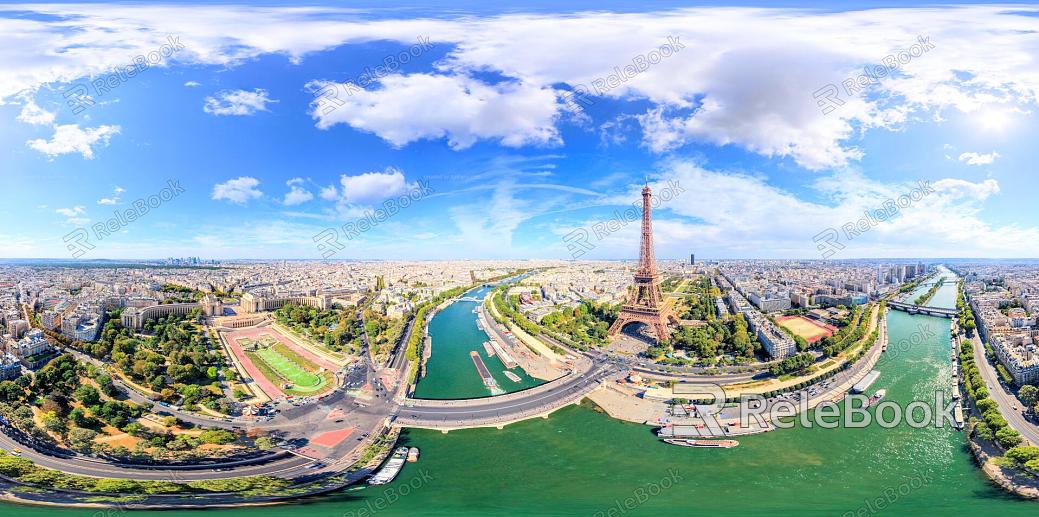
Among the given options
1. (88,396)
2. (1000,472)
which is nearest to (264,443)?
(88,396)

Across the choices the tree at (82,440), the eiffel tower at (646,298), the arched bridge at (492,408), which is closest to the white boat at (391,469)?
the arched bridge at (492,408)

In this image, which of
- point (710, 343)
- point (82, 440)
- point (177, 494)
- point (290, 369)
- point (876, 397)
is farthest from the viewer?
point (710, 343)

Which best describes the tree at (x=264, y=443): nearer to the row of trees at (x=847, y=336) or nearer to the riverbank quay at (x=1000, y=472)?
the riverbank quay at (x=1000, y=472)

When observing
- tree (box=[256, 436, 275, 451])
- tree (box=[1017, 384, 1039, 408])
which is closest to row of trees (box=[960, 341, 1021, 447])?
tree (box=[1017, 384, 1039, 408])

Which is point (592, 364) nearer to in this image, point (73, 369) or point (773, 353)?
point (773, 353)

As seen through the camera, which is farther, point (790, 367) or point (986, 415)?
point (790, 367)

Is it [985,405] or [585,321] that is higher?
A: [585,321]

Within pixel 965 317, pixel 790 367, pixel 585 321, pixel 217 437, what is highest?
pixel 965 317

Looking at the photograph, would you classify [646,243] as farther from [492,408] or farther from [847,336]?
[492,408]
